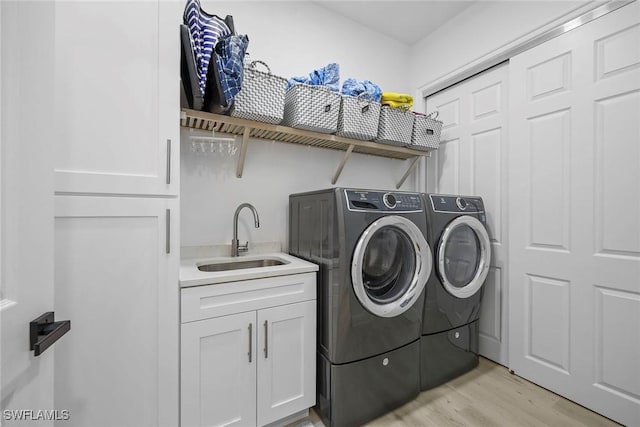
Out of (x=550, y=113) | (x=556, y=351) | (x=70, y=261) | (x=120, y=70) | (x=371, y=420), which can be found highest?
(x=550, y=113)

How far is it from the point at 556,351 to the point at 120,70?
2822mm

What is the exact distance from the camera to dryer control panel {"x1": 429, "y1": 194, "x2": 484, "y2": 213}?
5.88 ft

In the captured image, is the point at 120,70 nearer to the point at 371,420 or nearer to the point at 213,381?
the point at 213,381

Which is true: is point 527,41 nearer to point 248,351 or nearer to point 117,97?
point 117,97

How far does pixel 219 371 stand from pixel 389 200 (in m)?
1.23

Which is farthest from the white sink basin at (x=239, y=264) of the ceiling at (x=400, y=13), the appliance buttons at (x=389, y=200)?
the ceiling at (x=400, y=13)

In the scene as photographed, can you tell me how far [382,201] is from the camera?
1516 millimetres

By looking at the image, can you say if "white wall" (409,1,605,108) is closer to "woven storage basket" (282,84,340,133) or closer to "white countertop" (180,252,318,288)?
"woven storage basket" (282,84,340,133)

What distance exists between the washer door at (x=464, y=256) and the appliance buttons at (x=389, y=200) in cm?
47

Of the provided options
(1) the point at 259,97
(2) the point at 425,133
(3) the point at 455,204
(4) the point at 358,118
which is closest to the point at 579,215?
(3) the point at 455,204

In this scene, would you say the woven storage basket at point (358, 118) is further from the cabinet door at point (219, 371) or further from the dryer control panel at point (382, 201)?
the cabinet door at point (219, 371)

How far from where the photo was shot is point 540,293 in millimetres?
1804

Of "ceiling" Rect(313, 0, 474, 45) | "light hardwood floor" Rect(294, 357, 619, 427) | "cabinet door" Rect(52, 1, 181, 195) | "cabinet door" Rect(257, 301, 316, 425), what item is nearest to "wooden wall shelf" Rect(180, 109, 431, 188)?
"cabinet door" Rect(52, 1, 181, 195)

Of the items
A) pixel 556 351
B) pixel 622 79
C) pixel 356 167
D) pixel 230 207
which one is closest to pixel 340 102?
pixel 356 167
